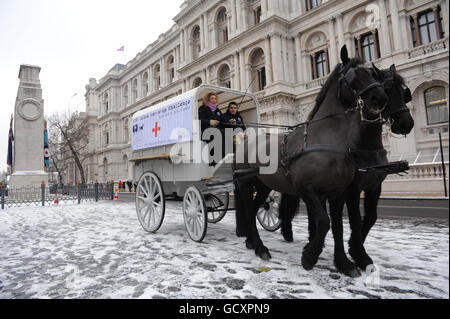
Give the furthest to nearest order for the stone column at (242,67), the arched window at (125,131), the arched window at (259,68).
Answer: the arched window at (125,131)
the stone column at (242,67)
the arched window at (259,68)

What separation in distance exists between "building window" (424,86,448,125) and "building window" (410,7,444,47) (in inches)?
132

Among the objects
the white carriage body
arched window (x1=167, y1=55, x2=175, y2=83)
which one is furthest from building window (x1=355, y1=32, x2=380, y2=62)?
arched window (x1=167, y1=55, x2=175, y2=83)

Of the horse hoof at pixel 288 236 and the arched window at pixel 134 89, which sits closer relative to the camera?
the horse hoof at pixel 288 236

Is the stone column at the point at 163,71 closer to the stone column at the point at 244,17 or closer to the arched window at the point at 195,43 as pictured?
the arched window at the point at 195,43

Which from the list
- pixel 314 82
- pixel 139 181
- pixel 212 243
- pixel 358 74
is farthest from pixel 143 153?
pixel 314 82

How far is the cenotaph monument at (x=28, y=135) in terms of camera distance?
19.0 m

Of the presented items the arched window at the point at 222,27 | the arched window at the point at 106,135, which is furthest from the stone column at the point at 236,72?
the arched window at the point at 106,135

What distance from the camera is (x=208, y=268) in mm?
3453

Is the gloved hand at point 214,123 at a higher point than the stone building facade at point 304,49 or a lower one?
lower

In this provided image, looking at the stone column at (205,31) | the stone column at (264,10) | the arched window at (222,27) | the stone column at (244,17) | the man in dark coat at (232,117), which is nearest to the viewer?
the man in dark coat at (232,117)

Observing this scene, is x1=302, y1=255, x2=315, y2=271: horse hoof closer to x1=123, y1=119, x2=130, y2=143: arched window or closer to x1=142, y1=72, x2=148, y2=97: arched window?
x1=142, y1=72, x2=148, y2=97: arched window

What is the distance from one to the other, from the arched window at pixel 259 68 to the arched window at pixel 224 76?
316 centimetres
